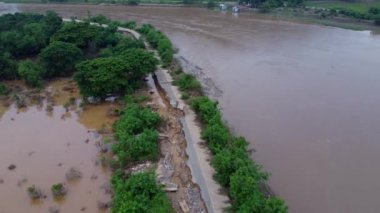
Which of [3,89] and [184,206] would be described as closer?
[184,206]

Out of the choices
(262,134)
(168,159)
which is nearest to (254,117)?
(262,134)

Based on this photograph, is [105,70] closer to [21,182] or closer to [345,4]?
[21,182]

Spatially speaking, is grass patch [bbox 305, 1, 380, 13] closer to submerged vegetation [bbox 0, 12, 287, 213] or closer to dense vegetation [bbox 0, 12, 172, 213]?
dense vegetation [bbox 0, 12, 172, 213]

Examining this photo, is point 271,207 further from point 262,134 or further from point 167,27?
point 167,27

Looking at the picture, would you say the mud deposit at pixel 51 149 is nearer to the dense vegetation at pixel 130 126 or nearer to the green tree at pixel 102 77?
the green tree at pixel 102 77

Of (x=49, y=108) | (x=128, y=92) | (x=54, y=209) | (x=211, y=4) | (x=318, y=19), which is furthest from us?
(x=211, y=4)

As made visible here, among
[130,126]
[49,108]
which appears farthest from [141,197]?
[49,108]
